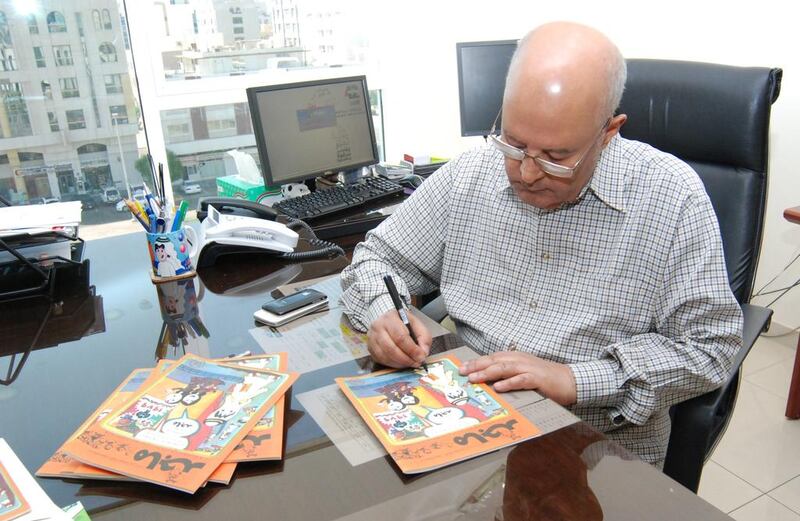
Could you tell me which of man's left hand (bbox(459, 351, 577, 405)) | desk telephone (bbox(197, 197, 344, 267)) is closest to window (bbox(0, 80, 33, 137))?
desk telephone (bbox(197, 197, 344, 267))

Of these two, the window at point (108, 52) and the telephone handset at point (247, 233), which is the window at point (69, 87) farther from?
the telephone handset at point (247, 233)

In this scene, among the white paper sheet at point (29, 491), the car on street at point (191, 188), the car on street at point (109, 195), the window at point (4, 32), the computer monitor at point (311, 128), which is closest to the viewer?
the white paper sheet at point (29, 491)

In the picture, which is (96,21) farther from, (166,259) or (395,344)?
(395,344)

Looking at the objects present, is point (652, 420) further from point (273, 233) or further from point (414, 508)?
point (273, 233)

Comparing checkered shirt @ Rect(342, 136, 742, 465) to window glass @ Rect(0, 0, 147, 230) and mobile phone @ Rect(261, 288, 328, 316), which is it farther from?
window glass @ Rect(0, 0, 147, 230)

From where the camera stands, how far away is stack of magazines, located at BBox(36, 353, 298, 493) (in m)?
0.76

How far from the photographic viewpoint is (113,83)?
266 centimetres

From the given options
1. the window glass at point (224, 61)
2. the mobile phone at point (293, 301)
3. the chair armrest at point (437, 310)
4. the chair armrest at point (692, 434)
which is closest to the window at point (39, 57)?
the window glass at point (224, 61)

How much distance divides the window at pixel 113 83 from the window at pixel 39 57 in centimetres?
23

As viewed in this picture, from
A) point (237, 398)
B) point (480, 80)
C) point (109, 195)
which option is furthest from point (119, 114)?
point (237, 398)

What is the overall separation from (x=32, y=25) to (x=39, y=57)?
0.38 feet

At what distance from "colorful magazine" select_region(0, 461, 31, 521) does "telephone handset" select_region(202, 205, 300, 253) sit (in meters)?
0.78

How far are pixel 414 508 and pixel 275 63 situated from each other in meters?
2.57

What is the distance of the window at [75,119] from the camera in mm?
2635
